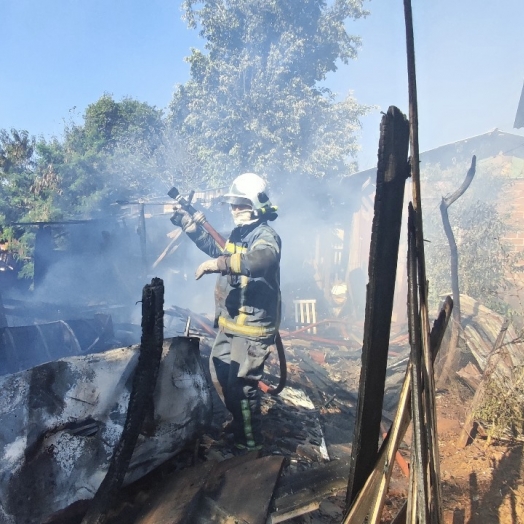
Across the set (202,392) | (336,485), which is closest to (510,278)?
(336,485)

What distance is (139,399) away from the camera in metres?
2.29

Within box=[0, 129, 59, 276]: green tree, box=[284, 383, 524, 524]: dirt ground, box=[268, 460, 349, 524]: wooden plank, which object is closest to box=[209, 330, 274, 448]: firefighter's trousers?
box=[268, 460, 349, 524]: wooden plank

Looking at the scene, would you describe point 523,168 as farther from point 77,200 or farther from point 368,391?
point 77,200

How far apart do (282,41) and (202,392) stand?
19.0 meters

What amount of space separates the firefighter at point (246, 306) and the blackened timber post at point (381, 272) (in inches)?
90.4

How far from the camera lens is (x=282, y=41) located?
18516 millimetres

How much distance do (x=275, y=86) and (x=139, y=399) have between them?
729 inches

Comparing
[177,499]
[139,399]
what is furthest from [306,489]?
[139,399]

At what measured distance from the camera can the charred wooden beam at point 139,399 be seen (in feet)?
7.00

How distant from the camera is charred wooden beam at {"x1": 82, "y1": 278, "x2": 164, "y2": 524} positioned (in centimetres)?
213

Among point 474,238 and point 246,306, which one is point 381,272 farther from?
point 474,238

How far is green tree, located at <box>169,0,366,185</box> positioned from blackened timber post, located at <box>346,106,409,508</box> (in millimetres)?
16848

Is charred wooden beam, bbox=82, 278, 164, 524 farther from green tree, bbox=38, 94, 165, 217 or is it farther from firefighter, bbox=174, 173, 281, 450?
green tree, bbox=38, 94, 165, 217

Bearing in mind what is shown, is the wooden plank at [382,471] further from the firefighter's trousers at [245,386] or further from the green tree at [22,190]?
the green tree at [22,190]
